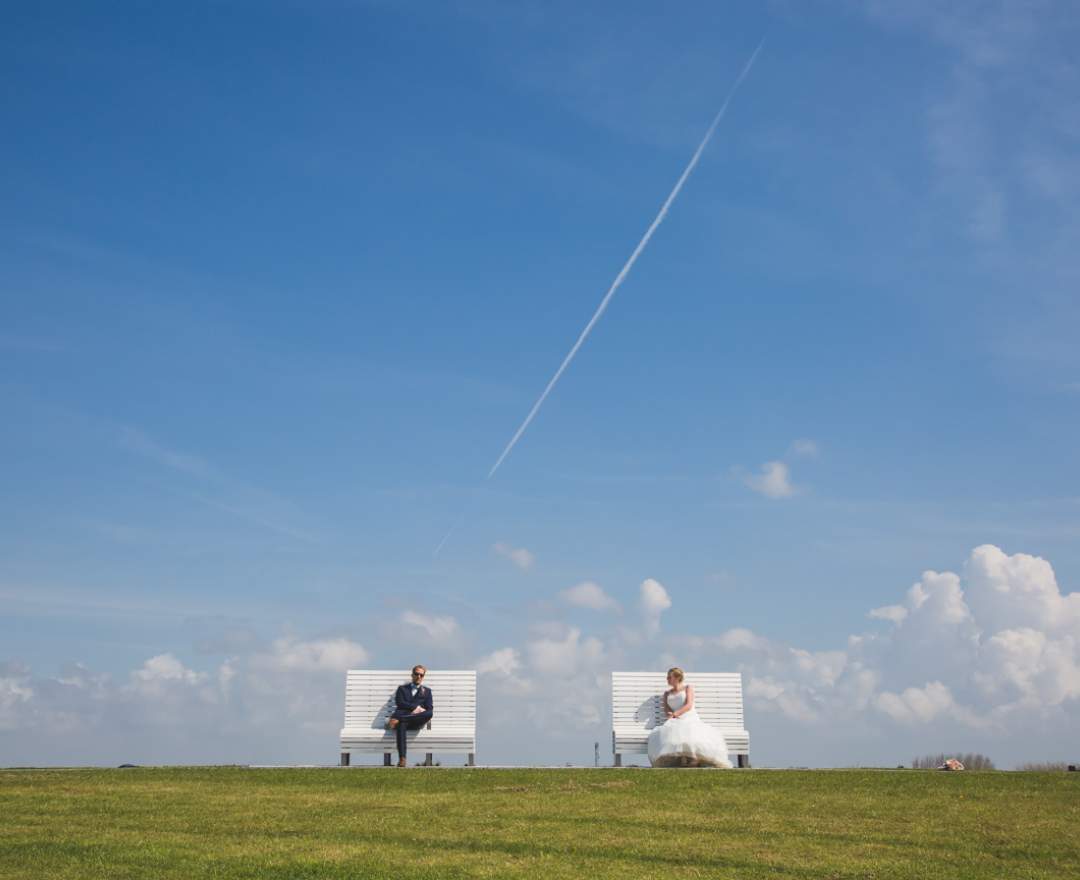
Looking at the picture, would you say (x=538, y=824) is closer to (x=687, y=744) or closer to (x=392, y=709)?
(x=687, y=744)

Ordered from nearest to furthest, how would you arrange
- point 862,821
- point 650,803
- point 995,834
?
point 995,834, point 862,821, point 650,803

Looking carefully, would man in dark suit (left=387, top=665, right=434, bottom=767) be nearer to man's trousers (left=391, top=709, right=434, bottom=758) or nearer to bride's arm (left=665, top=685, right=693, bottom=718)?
man's trousers (left=391, top=709, right=434, bottom=758)

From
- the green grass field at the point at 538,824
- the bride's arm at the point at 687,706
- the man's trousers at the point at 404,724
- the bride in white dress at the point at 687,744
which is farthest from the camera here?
the bride's arm at the point at 687,706

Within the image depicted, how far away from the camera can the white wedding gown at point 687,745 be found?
21359mm

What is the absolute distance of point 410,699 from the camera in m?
22.8

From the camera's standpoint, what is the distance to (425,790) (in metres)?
16.2

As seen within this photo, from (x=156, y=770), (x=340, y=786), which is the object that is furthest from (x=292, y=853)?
(x=156, y=770)

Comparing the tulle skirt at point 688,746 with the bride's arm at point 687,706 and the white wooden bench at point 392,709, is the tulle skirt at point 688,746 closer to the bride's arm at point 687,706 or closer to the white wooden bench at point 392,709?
the bride's arm at point 687,706

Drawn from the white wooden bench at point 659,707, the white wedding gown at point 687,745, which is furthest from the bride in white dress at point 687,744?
the white wooden bench at point 659,707

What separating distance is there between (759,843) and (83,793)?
382 inches

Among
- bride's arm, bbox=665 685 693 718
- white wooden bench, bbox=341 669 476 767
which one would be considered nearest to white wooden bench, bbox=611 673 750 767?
bride's arm, bbox=665 685 693 718

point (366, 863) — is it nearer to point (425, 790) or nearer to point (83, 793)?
point (425, 790)

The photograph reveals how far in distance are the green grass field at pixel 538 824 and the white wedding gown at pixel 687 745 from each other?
3047 mm

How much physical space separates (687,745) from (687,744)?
2 centimetres
